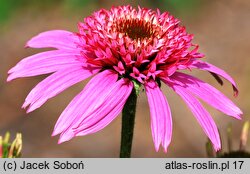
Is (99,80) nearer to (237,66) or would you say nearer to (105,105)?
(105,105)

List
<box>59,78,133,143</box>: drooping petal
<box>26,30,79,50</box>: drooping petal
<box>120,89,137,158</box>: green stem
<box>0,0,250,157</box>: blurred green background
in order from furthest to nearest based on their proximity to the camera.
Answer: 1. <box>0,0,250,157</box>: blurred green background
2. <box>26,30,79,50</box>: drooping petal
3. <box>120,89,137,158</box>: green stem
4. <box>59,78,133,143</box>: drooping petal

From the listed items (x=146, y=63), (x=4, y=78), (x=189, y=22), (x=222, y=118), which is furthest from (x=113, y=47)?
(x=189, y=22)

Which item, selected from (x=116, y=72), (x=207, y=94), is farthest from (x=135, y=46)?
(x=207, y=94)

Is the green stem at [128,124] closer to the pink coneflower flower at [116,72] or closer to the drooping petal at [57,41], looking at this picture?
the pink coneflower flower at [116,72]

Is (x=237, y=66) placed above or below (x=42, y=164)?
above

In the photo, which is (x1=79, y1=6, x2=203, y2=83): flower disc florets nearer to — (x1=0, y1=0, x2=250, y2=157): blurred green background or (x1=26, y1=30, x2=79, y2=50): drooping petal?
(x1=26, y1=30, x2=79, y2=50): drooping petal

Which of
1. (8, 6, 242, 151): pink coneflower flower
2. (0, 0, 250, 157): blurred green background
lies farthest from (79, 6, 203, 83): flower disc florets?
(0, 0, 250, 157): blurred green background
